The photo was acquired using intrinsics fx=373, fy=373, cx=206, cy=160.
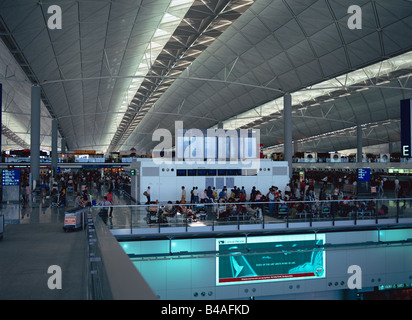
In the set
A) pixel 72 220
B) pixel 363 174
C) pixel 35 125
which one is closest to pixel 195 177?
pixel 363 174

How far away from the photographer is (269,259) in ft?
60.8

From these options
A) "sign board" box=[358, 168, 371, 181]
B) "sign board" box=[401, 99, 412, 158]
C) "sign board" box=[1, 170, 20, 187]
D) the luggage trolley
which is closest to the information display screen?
the luggage trolley

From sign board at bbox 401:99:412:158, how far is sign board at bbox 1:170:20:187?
2300 cm

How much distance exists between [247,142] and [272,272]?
40.1ft

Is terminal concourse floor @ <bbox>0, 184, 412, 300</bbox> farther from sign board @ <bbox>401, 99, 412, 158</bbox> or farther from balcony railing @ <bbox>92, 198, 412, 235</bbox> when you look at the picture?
sign board @ <bbox>401, 99, 412, 158</bbox>

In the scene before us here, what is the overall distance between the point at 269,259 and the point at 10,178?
1664 cm

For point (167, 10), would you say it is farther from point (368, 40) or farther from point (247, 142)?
point (368, 40)

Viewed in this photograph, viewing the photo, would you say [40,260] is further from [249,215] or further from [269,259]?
[269,259]

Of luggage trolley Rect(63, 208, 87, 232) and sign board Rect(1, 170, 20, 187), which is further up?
sign board Rect(1, 170, 20, 187)

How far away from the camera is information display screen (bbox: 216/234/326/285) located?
1714 centimetres

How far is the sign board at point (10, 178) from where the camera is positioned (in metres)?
23.3

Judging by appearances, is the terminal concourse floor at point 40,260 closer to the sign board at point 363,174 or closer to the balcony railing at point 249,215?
the balcony railing at point 249,215

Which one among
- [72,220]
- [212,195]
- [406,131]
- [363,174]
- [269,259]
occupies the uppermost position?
[406,131]
